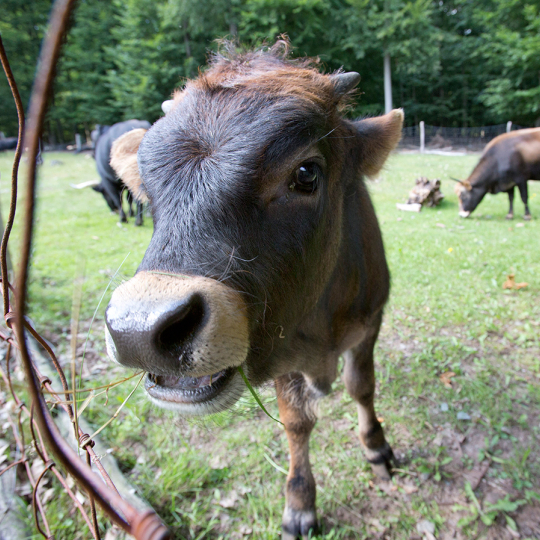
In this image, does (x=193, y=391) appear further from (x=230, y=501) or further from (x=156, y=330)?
(x=230, y=501)

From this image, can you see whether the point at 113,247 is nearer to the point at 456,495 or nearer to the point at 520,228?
the point at 456,495

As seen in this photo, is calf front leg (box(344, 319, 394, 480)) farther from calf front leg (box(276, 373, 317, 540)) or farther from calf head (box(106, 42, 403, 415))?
calf head (box(106, 42, 403, 415))

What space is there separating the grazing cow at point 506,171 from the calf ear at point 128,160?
33.4ft

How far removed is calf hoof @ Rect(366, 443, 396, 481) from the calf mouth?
197cm

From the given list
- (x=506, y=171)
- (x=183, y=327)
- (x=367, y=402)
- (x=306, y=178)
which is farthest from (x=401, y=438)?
(x=506, y=171)

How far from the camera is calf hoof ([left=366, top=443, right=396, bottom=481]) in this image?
2.93 m

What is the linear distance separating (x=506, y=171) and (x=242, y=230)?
1212 cm

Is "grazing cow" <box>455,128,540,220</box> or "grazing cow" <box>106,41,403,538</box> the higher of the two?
"grazing cow" <box>106,41,403,538</box>

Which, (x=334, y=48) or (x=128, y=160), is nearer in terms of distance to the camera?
(x=128, y=160)

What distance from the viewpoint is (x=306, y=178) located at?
176cm

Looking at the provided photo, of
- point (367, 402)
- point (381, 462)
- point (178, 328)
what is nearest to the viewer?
point (178, 328)

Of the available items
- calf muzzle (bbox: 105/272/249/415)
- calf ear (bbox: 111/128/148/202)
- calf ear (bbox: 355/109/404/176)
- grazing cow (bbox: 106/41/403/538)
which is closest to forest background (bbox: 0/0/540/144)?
calf ear (bbox: 111/128/148/202)

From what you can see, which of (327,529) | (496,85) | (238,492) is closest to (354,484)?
(327,529)

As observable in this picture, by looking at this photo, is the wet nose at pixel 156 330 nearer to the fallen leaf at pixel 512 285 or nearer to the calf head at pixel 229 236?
the calf head at pixel 229 236
